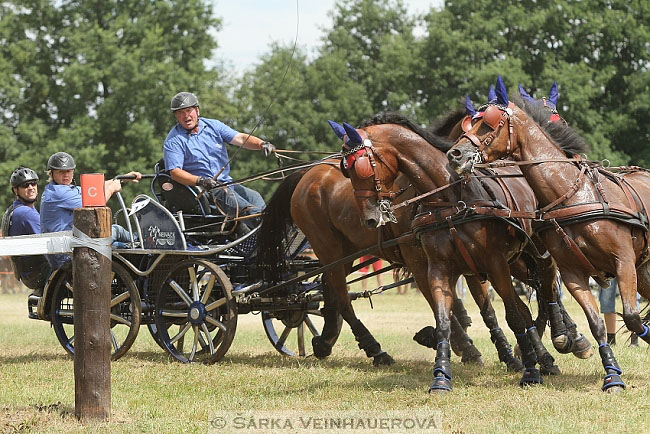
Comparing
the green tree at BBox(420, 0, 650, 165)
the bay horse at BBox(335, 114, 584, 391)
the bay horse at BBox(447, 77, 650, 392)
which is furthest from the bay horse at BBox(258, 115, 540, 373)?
the green tree at BBox(420, 0, 650, 165)

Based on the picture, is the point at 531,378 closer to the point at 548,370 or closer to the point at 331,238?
the point at 548,370

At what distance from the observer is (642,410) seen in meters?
5.88

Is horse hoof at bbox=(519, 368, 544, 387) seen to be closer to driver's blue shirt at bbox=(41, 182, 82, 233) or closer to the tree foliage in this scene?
driver's blue shirt at bbox=(41, 182, 82, 233)

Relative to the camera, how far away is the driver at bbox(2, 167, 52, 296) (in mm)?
9227

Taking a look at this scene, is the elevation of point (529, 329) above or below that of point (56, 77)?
below

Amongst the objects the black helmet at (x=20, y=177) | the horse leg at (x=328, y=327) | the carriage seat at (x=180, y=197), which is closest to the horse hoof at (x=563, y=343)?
the horse leg at (x=328, y=327)

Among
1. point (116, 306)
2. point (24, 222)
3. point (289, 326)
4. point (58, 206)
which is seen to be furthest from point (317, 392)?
point (24, 222)

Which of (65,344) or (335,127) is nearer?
(335,127)

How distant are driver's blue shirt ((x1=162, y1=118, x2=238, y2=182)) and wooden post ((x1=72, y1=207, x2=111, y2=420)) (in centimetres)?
347

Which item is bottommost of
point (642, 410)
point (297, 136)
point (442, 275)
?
point (642, 410)

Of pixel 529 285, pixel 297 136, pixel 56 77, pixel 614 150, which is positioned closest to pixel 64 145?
pixel 56 77

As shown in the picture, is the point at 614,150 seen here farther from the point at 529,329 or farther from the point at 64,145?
the point at 529,329

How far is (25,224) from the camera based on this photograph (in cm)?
923

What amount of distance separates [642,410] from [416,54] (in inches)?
1161
